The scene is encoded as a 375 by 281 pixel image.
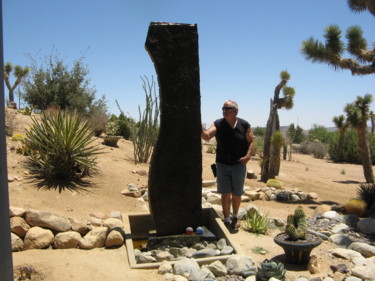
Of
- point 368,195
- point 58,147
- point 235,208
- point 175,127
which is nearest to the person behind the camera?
point 175,127

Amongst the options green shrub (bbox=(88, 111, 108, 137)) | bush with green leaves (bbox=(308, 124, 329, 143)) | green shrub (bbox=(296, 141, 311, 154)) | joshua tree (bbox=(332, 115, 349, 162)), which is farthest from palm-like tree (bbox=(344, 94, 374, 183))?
bush with green leaves (bbox=(308, 124, 329, 143))

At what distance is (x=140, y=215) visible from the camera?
5.23m

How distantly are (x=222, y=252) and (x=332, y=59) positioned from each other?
8.52 m

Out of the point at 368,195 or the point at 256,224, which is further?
the point at 368,195

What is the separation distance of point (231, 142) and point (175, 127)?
88cm

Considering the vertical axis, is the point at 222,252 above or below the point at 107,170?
below

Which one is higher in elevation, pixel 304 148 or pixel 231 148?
pixel 231 148

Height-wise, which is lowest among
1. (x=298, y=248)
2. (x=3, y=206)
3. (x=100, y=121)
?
(x=298, y=248)

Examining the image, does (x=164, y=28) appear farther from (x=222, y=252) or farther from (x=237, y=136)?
(x=222, y=252)

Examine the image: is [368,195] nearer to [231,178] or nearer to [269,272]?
[231,178]

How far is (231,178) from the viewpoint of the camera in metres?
5.31

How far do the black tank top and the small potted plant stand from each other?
116cm

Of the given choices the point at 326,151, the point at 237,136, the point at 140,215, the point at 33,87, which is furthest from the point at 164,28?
the point at 326,151

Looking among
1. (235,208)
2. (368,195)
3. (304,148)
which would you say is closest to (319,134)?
(304,148)
